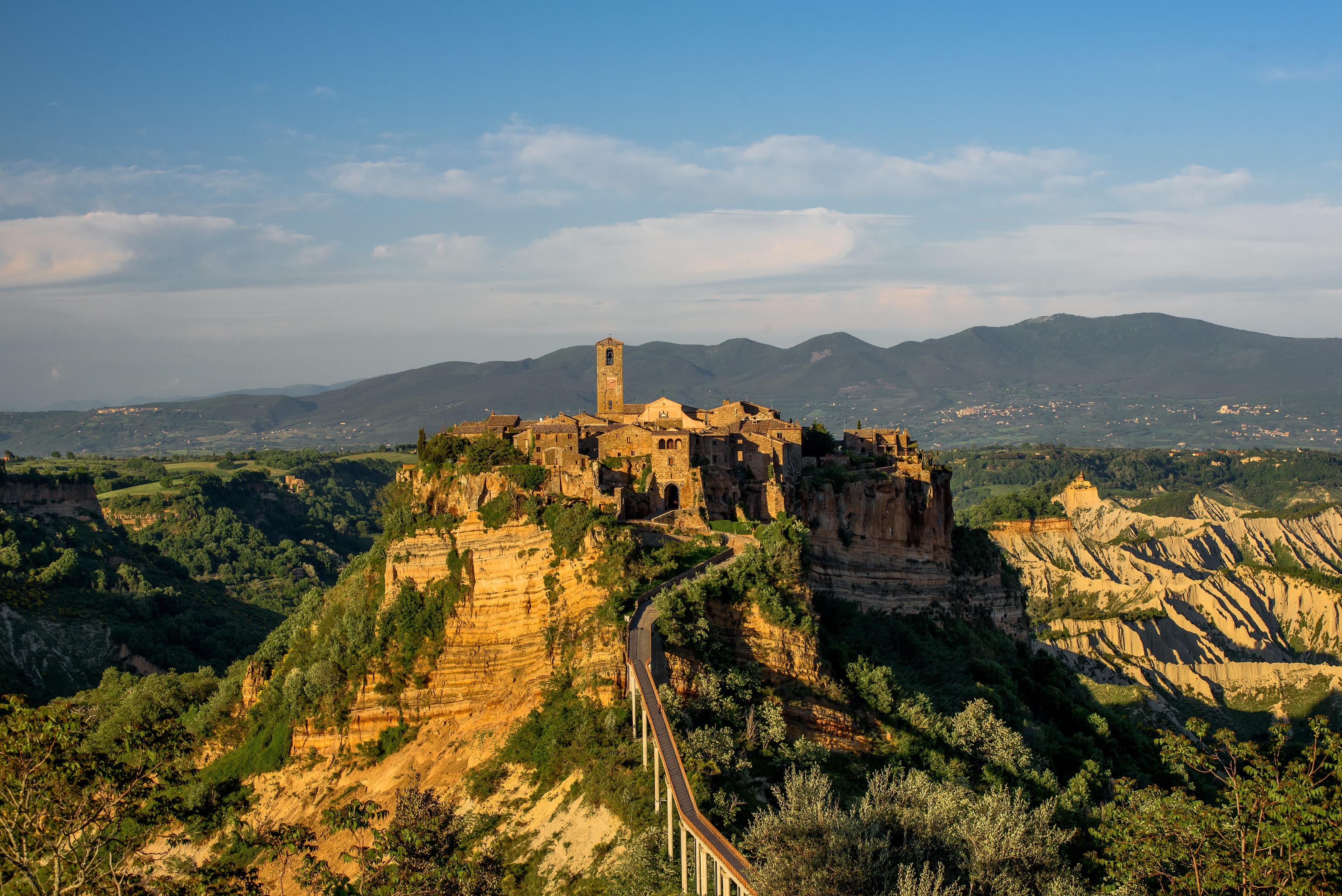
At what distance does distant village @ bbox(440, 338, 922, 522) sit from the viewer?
4647cm

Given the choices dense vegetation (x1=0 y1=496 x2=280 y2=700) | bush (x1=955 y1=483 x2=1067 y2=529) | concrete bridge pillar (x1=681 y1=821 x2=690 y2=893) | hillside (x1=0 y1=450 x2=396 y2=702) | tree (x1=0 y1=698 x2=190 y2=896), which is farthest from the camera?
bush (x1=955 y1=483 x2=1067 y2=529)

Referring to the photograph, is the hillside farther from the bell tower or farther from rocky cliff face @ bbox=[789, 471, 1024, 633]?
rocky cliff face @ bbox=[789, 471, 1024, 633]

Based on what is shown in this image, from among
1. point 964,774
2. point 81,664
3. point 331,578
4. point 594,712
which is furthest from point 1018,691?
point 331,578

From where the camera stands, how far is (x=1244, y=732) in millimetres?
71000

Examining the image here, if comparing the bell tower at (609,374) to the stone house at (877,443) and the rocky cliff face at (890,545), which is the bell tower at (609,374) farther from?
the rocky cliff face at (890,545)

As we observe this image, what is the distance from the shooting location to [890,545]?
56094 millimetres

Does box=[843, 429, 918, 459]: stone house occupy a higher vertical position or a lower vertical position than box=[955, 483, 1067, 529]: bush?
higher

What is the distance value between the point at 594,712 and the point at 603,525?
9.10 m

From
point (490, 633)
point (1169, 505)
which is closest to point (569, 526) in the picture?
point (490, 633)

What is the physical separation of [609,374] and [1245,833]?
51242mm

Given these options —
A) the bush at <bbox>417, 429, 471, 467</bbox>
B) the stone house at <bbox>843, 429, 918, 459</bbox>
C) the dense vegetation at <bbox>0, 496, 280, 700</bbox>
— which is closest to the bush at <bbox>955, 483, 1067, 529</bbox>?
the stone house at <bbox>843, 429, 918, 459</bbox>

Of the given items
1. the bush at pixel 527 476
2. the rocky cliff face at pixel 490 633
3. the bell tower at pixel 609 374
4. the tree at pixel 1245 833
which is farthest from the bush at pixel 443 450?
the tree at pixel 1245 833

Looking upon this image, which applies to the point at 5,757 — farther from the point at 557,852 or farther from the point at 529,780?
the point at 529,780

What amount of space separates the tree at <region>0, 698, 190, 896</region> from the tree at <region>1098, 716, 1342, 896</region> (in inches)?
727
